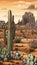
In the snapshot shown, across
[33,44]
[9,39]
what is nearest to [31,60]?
[33,44]

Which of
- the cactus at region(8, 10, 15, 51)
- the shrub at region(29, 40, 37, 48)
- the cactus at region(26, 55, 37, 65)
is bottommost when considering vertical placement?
the cactus at region(26, 55, 37, 65)

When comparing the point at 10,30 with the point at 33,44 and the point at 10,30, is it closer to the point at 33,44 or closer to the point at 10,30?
the point at 10,30

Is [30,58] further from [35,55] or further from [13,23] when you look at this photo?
[13,23]

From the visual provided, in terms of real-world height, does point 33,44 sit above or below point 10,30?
below

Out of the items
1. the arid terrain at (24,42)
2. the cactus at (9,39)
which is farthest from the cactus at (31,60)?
the cactus at (9,39)

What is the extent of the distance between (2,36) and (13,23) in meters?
0.17

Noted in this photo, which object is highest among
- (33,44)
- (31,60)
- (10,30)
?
(10,30)

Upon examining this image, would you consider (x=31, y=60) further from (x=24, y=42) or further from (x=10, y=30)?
(x=10, y=30)

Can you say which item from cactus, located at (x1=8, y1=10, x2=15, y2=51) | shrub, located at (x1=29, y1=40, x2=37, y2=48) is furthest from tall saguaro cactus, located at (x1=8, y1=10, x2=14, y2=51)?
shrub, located at (x1=29, y1=40, x2=37, y2=48)

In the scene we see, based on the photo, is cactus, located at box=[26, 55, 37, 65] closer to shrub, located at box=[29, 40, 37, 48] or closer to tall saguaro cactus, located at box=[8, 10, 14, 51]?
shrub, located at box=[29, 40, 37, 48]

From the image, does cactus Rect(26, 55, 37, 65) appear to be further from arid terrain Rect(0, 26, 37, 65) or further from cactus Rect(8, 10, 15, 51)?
cactus Rect(8, 10, 15, 51)

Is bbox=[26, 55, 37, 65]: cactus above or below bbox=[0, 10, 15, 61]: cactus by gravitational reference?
below

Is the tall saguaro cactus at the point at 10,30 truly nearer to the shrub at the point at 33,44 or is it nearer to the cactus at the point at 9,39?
the cactus at the point at 9,39

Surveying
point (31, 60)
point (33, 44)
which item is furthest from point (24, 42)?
point (31, 60)
